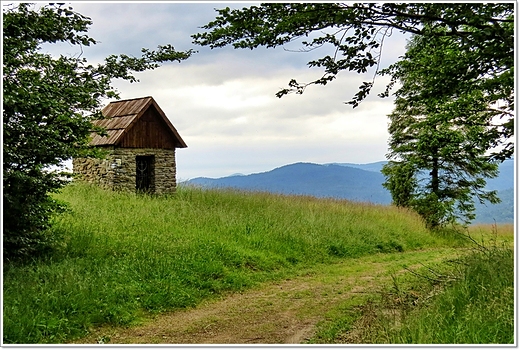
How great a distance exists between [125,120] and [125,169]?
2014 mm

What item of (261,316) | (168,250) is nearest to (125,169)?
(168,250)

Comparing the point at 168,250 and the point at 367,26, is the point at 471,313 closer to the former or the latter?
the point at 367,26

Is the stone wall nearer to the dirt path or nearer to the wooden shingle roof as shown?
the wooden shingle roof

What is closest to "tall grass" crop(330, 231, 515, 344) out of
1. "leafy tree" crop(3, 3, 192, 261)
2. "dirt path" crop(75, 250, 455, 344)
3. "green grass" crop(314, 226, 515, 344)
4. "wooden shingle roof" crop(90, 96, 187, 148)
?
"green grass" crop(314, 226, 515, 344)

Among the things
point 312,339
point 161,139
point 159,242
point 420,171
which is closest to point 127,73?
point 159,242

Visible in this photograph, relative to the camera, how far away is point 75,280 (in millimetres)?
6926

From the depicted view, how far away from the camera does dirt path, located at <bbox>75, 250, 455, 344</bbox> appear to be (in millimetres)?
5832

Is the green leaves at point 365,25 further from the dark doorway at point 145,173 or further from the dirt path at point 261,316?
the dark doorway at point 145,173

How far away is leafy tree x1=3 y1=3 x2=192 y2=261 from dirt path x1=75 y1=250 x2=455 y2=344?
2867mm

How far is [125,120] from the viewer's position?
18.1m

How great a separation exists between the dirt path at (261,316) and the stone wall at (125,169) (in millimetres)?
10221

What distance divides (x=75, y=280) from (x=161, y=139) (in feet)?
40.8

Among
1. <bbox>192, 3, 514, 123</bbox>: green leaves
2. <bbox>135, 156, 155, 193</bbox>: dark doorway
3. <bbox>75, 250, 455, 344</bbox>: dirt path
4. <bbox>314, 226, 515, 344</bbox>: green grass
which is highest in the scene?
<bbox>192, 3, 514, 123</bbox>: green leaves

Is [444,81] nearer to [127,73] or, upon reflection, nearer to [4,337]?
[127,73]
